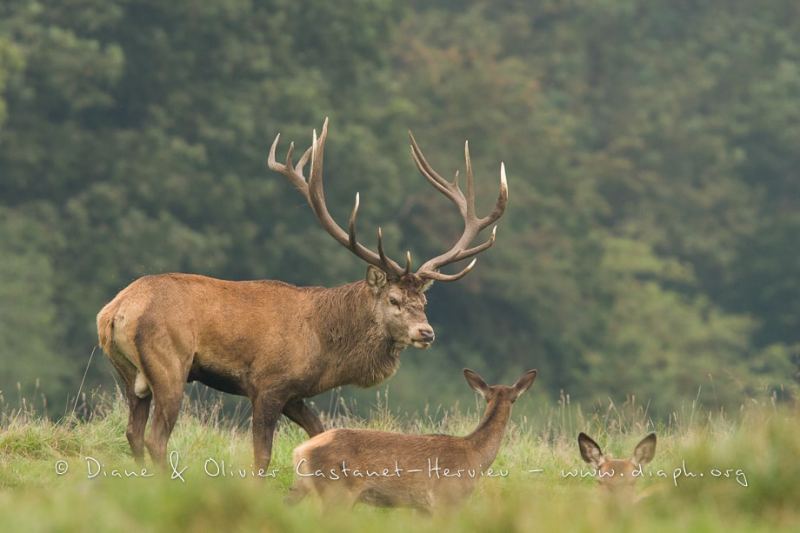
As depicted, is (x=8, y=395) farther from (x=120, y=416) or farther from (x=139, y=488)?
(x=139, y=488)

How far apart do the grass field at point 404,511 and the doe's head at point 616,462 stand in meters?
0.12

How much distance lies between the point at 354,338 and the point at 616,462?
2.72 metres

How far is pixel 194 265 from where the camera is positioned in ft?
92.1

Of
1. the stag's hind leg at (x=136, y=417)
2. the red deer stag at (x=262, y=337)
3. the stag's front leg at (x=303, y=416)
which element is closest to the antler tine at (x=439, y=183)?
the red deer stag at (x=262, y=337)

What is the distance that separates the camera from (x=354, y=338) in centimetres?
1157

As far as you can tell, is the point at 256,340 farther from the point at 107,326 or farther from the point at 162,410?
the point at 107,326

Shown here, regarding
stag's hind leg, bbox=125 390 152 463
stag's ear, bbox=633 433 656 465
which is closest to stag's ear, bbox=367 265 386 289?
stag's hind leg, bbox=125 390 152 463

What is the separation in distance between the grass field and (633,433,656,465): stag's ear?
0.45ft

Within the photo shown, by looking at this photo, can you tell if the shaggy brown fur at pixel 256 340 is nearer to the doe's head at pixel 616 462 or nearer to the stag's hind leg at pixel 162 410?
the stag's hind leg at pixel 162 410

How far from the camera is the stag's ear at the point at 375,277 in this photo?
11.6 meters

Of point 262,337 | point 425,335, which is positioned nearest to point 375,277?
point 425,335

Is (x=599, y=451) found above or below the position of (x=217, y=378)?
above

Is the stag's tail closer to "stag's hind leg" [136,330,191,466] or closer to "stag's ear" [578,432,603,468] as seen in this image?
"stag's hind leg" [136,330,191,466]

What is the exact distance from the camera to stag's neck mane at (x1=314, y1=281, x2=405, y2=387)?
1148 centimetres
